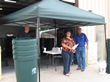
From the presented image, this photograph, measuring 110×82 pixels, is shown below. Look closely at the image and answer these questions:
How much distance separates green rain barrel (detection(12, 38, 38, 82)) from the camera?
416 cm

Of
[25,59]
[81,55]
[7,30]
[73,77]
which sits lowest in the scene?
[73,77]

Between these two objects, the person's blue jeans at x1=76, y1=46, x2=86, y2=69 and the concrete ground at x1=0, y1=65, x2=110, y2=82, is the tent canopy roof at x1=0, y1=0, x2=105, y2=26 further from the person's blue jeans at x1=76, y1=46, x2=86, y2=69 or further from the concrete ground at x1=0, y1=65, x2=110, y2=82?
the concrete ground at x1=0, y1=65, x2=110, y2=82

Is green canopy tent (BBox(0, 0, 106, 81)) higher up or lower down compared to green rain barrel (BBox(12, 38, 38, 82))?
higher up

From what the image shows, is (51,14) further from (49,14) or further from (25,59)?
(25,59)

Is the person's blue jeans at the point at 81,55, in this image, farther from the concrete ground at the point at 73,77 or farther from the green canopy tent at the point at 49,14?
the green canopy tent at the point at 49,14

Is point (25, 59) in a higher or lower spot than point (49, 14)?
lower

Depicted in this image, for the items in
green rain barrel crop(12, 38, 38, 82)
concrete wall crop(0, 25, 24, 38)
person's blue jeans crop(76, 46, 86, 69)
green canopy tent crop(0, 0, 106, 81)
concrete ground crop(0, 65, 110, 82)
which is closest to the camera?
green rain barrel crop(12, 38, 38, 82)

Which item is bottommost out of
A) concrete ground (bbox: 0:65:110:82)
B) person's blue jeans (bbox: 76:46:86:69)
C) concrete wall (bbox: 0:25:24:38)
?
concrete ground (bbox: 0:65:110:82)

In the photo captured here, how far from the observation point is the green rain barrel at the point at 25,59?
4.16 m

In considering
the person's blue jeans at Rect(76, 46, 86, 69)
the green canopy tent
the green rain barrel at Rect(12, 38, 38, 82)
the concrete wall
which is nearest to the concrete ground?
the person's blue jeans at Rect(76, 46, 86, 69)

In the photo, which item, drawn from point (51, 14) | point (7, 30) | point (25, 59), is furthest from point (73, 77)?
point (7, 30)

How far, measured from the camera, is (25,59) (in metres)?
4.16

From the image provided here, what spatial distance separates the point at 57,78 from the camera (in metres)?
7.35

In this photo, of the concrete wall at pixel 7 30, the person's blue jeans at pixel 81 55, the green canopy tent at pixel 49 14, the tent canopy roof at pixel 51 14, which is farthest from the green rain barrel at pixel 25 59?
the concrete wall at pixel 7 30
